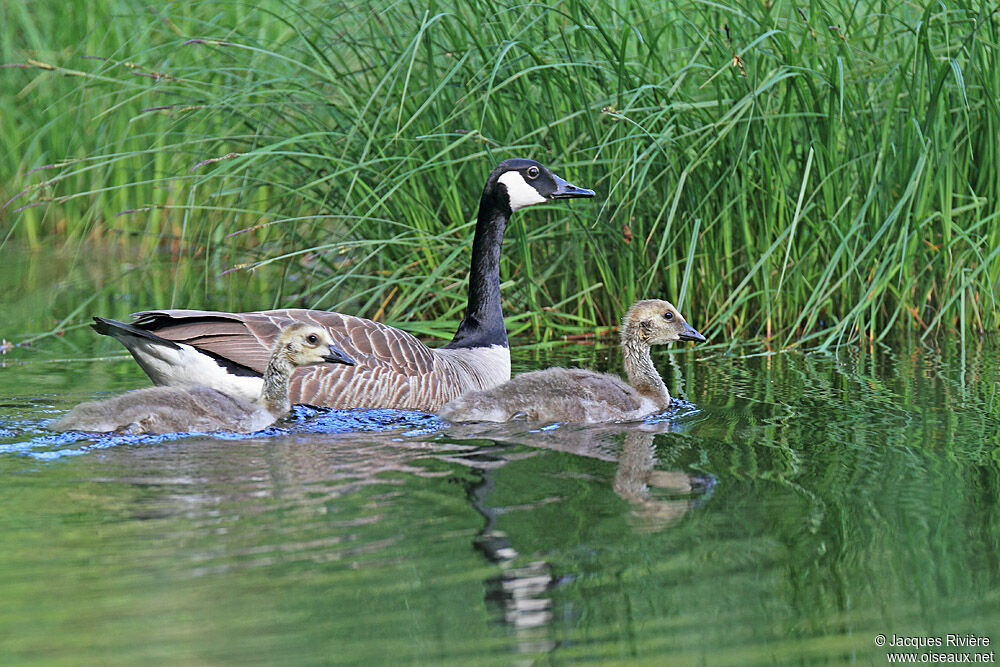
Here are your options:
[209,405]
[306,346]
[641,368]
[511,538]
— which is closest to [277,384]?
[306,346]

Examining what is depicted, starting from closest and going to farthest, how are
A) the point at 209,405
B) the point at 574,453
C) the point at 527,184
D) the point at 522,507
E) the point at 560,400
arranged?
the point at 522,507 → the point at 574,453 → the point at 209,405 → the point at 560,400 → the point at 527,184

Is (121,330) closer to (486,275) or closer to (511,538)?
(486,275)

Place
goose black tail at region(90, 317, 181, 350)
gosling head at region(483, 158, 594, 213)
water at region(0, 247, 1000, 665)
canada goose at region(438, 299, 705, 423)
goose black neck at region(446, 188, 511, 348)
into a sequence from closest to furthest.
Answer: water at region(0, 247, 1000, 665)
goose black tail at region(90, 317, 181, 350)
canada goose at region(438, 299, 705, 423)
gosling head at region(483, 158, 594, 213)
goose black neck at region(446, 188, 511, 348)

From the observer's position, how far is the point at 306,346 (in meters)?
7.54

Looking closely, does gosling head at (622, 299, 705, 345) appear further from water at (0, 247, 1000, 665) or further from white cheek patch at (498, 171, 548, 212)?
white cheek patch at (498, 171, 548, 212)

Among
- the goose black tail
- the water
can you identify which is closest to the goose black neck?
the water

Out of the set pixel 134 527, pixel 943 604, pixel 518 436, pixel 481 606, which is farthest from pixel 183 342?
pixel 943 604

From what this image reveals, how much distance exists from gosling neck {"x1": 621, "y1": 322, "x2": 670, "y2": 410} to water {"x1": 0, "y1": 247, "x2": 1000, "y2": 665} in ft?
0.69

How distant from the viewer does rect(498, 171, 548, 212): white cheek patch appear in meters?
8.96

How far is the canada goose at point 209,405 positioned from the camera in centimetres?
686

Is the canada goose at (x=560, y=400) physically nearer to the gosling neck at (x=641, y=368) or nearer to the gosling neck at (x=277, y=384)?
the gosling neck at (x=641, y=368)

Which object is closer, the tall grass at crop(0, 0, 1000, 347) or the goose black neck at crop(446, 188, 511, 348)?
the tall grass at crop(0, 0, 1000, 347)

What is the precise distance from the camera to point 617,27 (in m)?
10.1

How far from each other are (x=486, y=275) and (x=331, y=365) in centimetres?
158
